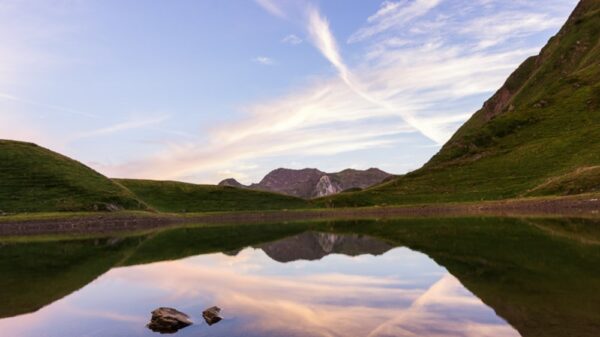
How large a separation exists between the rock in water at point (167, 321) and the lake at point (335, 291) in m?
0.36

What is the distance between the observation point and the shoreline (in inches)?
3947

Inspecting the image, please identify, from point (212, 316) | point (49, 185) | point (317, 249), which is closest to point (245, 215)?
point (49, 185)

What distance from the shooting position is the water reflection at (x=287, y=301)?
18.4 metres

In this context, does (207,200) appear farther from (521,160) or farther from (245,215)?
(521,160)

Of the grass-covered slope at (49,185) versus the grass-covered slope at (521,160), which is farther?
the grass-covered slope at (521,160)

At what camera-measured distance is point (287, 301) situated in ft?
78.1

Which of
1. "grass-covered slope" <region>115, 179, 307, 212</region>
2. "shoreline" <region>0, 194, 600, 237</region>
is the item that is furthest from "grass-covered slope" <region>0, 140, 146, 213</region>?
"grass-covered slope" <region>115, 179, 307, 212</region>

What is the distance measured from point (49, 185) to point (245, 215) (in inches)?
2549

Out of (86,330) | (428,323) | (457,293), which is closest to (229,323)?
(86,330)

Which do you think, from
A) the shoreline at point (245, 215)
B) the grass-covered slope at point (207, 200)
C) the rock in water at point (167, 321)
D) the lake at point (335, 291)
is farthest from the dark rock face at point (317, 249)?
the grass-covered slope at point (207, 200)

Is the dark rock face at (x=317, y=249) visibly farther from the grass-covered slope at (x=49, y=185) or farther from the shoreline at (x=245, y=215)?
the grass-covered slope at (x=49, y=185)

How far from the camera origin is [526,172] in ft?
514

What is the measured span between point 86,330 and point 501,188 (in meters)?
150

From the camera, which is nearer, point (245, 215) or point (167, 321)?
point (167, 321)
